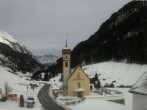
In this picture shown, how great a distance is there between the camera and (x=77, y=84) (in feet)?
255

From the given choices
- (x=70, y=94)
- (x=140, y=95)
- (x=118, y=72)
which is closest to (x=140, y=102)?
(x=140, y=95)

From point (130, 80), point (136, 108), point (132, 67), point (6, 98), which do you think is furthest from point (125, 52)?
point (136, 108)

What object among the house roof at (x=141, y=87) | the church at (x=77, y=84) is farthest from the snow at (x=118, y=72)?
the house roof at (x=141, y=87)

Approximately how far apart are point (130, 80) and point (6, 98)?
8424 cm

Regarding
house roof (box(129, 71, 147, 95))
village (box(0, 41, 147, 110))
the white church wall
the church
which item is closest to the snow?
village (box(0, 41, 147, 110))

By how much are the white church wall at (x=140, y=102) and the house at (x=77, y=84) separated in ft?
147

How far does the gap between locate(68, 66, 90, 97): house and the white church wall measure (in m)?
44.9

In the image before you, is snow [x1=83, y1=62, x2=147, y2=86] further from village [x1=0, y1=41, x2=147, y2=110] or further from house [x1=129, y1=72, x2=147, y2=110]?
house [x1=129, y1=72, x2=147, y2=110]

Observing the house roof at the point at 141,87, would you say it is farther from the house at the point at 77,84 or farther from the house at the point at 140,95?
the house at the point at 77,84

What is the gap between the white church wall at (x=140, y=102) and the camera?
100 feet

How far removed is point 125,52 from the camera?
17488cm

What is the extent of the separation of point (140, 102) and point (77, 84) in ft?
154

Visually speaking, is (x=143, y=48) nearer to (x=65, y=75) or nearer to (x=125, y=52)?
(x=125, y=52)

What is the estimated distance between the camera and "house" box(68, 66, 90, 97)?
76.8m
